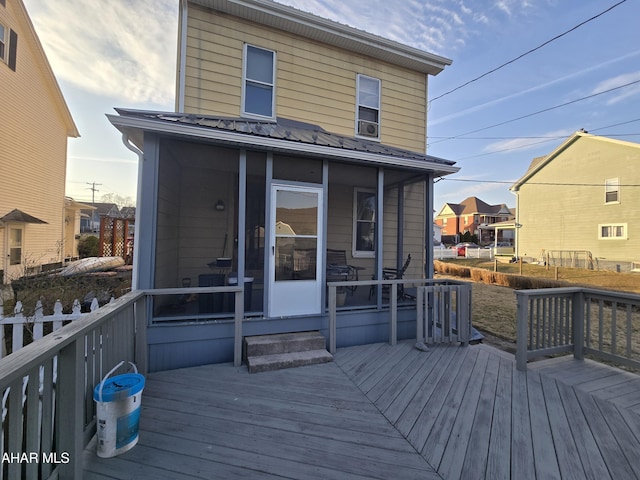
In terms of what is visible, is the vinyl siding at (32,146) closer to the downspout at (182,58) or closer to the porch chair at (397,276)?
the downspout at (182,58)

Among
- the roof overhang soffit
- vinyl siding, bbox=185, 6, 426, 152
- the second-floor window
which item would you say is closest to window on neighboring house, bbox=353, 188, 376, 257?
vinyl siding, bbox=185, 6, 426, 152

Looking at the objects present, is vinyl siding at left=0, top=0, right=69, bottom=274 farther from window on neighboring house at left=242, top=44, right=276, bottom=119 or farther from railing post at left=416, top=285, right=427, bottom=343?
railing post at left=416, top=285, right=427, bottom=343

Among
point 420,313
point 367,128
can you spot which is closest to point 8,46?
point 367,128

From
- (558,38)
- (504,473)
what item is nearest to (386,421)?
(504,473)

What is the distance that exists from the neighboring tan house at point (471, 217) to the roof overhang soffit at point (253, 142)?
3711cm

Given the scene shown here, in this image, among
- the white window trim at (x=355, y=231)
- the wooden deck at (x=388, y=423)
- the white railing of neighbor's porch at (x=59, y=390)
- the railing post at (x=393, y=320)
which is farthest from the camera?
the white window trim at (x=355, y=231)

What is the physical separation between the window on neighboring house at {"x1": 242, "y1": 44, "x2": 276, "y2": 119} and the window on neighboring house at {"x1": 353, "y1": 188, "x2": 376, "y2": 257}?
102 inches

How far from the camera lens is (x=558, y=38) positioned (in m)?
7.19

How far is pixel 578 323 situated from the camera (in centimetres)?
377

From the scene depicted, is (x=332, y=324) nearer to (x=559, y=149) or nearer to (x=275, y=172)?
(x=275, y=172)

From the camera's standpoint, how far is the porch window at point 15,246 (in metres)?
9.30

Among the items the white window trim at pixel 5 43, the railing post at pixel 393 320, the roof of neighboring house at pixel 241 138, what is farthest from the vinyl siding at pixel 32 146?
the railing post at pixel 393 320

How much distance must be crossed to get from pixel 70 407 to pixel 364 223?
18.7 feet

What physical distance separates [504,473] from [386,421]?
2.76 feet
